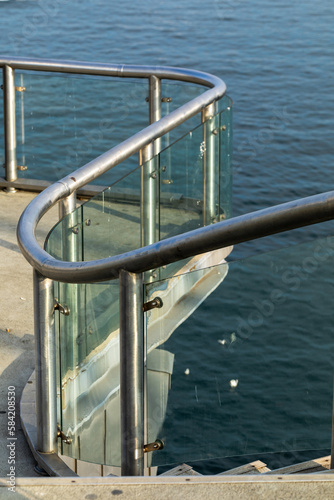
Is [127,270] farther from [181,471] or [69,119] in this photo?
[69,119]

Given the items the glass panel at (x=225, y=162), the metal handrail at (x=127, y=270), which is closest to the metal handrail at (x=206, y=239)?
the metal handrail at (x=127, y=270)

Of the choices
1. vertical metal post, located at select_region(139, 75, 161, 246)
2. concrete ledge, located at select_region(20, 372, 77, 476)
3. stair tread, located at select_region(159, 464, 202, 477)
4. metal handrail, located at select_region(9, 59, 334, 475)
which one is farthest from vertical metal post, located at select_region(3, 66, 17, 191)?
stair tread, located at select_region(159, 464, 202, 477)

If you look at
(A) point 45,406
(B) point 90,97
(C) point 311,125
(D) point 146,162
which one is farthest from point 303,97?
(A) point 45,406

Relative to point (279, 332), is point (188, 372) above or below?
below

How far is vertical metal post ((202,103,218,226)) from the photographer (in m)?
5.28

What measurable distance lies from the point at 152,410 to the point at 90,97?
4.21 metres

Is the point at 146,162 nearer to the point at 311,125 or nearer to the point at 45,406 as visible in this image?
the point at 45,406

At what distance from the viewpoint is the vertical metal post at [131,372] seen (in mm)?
2824

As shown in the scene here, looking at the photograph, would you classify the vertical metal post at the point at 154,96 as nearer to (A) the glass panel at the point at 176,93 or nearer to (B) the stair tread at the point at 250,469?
(A) the glass panel at the point at 176,93

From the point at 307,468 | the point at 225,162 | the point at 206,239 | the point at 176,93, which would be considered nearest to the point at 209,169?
the point at 225,162

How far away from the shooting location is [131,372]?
9.48 feet

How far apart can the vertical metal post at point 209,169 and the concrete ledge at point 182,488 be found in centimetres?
280

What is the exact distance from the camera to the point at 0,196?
644 cm

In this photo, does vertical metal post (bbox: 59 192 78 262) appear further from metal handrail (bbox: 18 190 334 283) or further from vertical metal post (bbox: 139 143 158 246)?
vertical metal post (bbox: 139 143 158 246)
